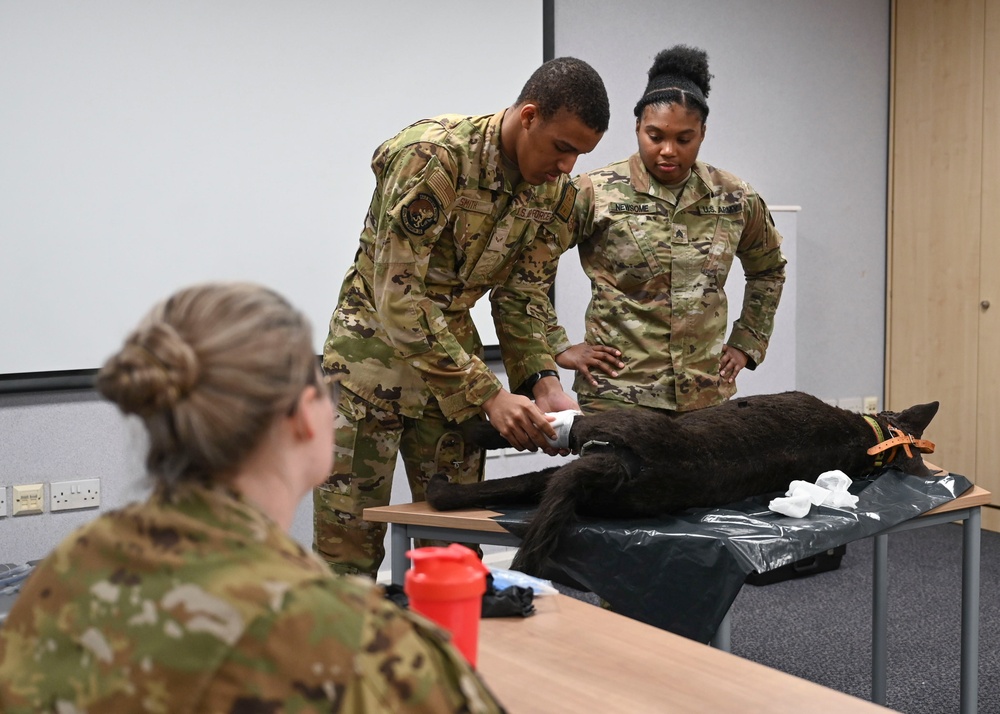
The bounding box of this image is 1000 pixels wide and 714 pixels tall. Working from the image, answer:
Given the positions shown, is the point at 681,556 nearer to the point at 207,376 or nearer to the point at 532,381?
the point at 532,381

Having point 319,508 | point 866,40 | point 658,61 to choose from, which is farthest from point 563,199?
point 866,40

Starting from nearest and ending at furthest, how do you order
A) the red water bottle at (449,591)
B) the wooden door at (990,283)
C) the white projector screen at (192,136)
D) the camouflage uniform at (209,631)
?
the camouflage uniform at (209,631), the red water bottle at (449,591), the white projector screen at (192,136), the wooden door at (990,283)

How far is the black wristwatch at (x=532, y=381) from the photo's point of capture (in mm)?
2189

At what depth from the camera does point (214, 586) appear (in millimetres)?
651

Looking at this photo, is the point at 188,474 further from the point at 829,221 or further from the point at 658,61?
the point at 829,221

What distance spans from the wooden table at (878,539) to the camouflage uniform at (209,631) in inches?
→ 38.6

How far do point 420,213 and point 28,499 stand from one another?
1.69 m

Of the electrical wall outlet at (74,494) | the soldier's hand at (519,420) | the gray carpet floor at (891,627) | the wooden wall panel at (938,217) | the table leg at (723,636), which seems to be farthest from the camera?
the wooden wall panel at (938,217)

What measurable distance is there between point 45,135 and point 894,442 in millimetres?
2380

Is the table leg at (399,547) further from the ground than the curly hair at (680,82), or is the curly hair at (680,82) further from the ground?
the curly hair at (680,82)

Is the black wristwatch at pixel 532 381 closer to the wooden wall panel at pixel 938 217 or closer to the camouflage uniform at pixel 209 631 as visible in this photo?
the camouflage uniform at pixel 209 631

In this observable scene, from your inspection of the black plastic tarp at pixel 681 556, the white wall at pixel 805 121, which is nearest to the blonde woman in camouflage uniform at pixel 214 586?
the black plastic tarp at pixel 681 556

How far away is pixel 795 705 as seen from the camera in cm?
104

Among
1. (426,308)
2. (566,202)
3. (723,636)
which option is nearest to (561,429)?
(426,308)
